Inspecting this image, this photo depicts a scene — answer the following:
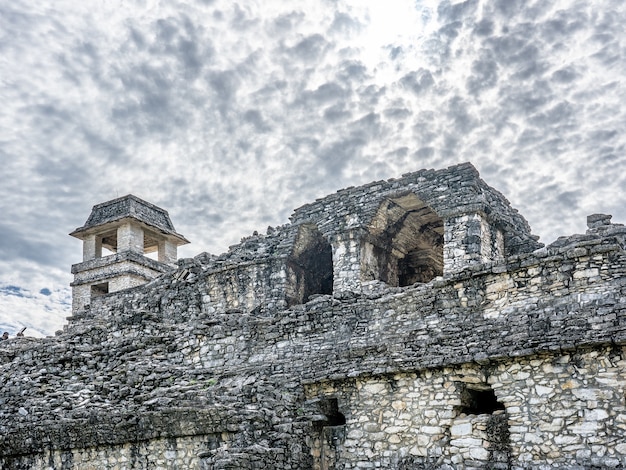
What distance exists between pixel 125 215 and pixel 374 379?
20278mm

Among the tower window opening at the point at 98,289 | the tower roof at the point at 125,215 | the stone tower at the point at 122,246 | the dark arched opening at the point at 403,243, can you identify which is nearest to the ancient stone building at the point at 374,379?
the dark arched opening at the point at 403,243

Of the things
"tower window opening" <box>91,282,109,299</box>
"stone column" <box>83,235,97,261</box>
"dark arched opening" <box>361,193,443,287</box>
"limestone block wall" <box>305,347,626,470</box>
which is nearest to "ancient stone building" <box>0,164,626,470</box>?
"limestone block wall" <box>305,347,626,470</box>

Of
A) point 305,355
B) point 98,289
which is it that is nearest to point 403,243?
point 305,355

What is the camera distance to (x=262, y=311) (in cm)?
1933

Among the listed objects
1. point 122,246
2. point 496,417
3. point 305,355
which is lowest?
point 496,417

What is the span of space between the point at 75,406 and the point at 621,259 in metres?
9.65

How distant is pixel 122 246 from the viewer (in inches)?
1193

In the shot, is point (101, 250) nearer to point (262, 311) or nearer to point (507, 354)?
point (262, 311)

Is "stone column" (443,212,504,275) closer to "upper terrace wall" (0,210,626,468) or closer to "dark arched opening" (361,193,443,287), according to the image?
"dark arched opening" (361,193,443,287)

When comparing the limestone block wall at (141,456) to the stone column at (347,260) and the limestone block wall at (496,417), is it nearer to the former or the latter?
the limestone block wall at (496,417)

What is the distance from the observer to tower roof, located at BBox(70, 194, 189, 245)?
30.2 m

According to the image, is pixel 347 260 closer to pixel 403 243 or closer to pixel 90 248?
pixel 403 243

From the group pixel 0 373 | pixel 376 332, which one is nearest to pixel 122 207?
pixel 0 373

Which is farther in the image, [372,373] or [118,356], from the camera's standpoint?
[118,356]
